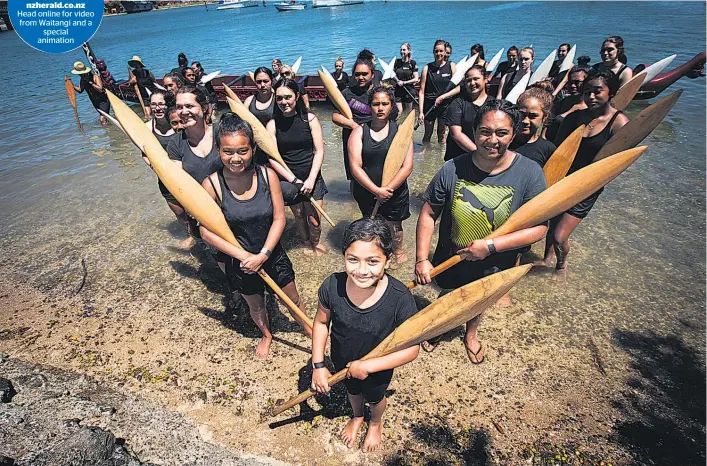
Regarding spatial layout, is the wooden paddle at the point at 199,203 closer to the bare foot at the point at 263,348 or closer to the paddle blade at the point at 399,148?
the bare foot at the point at 263,348

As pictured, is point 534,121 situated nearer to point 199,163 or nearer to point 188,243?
point 199,163

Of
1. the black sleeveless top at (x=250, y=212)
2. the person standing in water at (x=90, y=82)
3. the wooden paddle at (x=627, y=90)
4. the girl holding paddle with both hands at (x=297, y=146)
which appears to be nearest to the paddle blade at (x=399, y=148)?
the girl holding paddle with both hands at (x=297, y=146)

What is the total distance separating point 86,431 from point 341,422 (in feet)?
5.51

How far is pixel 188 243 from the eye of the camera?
5.14 m

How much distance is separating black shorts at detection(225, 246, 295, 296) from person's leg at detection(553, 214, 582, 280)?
274 centimetres

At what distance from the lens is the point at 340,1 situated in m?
95.9

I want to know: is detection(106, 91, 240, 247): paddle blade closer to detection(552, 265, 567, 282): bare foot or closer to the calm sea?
the calm sea

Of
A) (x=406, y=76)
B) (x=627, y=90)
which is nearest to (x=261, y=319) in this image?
(x=627, y=90)

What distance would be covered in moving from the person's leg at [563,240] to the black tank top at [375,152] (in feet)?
6.15

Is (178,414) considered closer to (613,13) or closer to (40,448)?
(40,448)

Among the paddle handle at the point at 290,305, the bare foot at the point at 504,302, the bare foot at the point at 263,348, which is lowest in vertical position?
the bare foot at the point at 504,302

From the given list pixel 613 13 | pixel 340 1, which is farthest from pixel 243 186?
pixel 340 1

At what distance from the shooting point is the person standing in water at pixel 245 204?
2.39 metres

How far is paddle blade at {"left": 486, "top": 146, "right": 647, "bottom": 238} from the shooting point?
2383 millimetres
